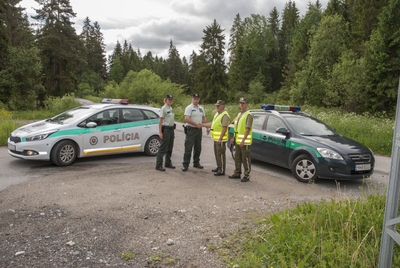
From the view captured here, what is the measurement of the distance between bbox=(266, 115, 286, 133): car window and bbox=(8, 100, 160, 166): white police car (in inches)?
135

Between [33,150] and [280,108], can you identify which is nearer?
[33,150]

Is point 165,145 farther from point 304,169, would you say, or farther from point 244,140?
point 304,169

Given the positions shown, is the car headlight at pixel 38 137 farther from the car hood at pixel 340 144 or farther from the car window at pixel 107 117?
the car hood at pixel 340 144

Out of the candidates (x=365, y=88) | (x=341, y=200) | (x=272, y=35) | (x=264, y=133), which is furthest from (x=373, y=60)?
(x=272, y=35)

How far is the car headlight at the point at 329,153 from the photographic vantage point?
23.1 ft

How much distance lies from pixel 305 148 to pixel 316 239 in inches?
161

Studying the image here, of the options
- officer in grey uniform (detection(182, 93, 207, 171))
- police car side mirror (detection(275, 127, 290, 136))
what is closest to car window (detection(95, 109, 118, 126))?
officer in grey uniform (detection(182, 93, 207, 171))

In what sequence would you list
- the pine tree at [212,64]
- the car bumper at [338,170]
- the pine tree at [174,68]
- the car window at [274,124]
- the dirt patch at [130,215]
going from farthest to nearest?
the pine tree at [174,68] < the pine tree at [212,64] < the car window at [274,124] < the car bumper at [338,170] < the dirt patch at [130,215]

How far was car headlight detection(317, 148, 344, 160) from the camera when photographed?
7047 millimetres

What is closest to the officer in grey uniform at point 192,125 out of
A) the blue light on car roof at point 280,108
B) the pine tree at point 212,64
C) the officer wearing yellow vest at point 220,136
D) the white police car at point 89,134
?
the officer wearing yellow vest at point 220,136

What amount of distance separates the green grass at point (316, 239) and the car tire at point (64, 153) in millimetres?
5558

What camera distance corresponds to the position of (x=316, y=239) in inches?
143

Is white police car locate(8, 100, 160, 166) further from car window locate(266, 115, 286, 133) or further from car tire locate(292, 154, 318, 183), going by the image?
car tire locate(292, 154, 318, 183)

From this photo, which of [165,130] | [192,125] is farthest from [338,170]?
[165,130]
